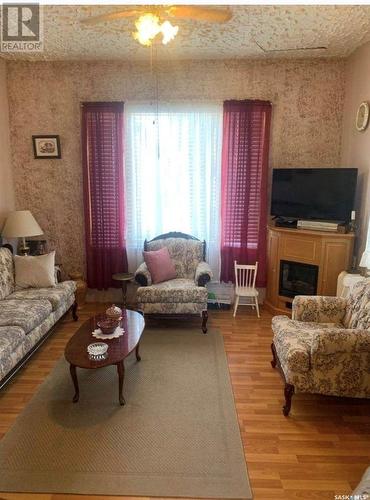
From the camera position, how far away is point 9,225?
4.12 meters

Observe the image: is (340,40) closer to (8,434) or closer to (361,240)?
(361,240)

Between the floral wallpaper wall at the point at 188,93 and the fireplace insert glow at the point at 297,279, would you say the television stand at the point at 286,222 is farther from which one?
the floral wallpaper wall at the point at 188,93

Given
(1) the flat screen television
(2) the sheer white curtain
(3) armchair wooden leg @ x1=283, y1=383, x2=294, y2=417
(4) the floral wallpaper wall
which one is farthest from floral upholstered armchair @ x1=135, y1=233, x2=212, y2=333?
(4) the floral wallpaper wall

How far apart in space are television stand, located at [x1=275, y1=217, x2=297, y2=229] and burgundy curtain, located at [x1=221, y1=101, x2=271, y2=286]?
192 millimetres

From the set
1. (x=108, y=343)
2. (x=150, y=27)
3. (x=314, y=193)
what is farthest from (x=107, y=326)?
(x=314, y=193)

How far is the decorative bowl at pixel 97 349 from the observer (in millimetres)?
2546

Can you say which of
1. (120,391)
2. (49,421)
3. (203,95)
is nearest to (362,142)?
(203,95)

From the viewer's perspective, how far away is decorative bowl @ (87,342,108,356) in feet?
8.35

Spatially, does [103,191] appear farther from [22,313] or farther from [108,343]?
[108,343]

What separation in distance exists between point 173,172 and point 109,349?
8.46 feet

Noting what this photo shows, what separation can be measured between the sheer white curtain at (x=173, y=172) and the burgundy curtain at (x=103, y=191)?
0.13m

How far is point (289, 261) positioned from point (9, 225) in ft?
10.9

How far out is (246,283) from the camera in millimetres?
4605

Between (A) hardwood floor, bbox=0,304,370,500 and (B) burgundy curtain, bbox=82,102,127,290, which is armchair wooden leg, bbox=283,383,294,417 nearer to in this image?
(A) hardwood floor, bbox=0,304,370,500
